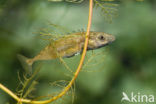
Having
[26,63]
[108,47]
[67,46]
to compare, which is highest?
[67,46]

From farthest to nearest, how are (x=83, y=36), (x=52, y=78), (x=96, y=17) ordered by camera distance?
1. (x=96, y=17)
2. (x=52, y=78)
3. (x=83, y=36)

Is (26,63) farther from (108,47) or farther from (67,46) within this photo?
(108,47)

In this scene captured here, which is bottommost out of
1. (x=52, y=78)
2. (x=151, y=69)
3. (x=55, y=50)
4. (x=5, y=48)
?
(x=151, y=69)

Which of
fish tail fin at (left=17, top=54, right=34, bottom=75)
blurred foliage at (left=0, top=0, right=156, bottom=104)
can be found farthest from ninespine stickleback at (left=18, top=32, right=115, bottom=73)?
blurred foliage at (left=0, top=0, right=156, bottom=104)

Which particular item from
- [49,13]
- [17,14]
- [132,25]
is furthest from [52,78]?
[132,25]

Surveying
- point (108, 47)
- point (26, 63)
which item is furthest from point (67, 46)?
point (108, 47)

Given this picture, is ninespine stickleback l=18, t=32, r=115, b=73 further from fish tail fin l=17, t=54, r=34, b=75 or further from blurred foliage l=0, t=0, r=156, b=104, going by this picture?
blurred foliage l=0, t=0, r=156, b=104

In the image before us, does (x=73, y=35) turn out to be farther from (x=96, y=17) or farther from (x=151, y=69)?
(x=151, y=69)

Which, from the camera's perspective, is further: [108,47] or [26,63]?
[108,47]
